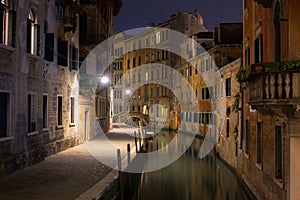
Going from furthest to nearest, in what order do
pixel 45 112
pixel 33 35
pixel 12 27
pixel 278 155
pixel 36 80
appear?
pixel 45 112 < pixel 36 80 < pixel 33 35 < pixel 12 27 < pixel 278 155

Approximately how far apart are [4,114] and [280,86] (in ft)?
25.3

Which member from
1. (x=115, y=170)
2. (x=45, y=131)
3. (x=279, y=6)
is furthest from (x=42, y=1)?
(x=279, y=6)

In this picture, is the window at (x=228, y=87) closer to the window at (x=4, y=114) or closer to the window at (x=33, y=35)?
the window at (x=33, y=35)

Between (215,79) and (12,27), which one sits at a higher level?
(12,27)

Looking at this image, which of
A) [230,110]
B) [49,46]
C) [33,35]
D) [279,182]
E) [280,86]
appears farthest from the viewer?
[230,110]

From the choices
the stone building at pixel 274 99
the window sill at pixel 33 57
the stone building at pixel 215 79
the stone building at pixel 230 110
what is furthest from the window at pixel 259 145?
the window sill at pixel 33 57

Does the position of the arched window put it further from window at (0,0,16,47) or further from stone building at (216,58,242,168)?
window at (0,0,16,47)

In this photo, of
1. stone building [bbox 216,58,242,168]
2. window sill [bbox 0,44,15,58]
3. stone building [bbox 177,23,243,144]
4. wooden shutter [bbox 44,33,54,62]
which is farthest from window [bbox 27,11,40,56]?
stone building [bbox 177,23,243,144]

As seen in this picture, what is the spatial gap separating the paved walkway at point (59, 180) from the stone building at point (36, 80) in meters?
0.53

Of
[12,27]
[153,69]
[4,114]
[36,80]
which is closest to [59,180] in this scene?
[4,114]

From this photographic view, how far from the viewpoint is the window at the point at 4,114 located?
11.6m

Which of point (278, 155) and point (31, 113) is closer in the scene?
point (278, 155)

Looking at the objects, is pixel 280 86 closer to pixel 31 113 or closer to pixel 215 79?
pixel 31 113

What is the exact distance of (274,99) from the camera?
8.22 meters
